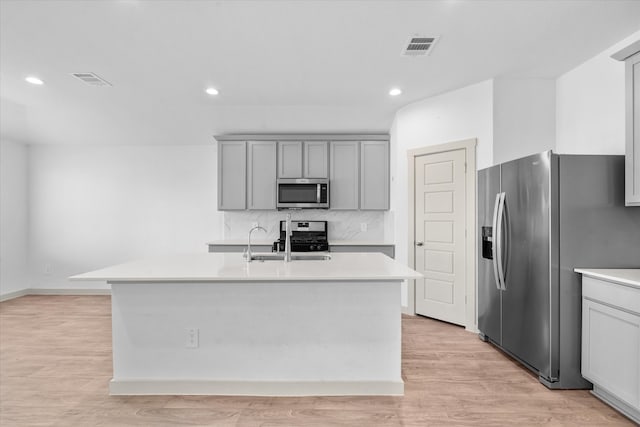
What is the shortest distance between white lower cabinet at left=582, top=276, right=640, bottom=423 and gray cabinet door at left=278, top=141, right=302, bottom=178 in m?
3.65

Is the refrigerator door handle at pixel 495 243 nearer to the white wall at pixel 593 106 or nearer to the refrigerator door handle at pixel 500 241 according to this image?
the refrigerator door handle at pixel 500 241

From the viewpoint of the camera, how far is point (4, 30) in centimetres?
267

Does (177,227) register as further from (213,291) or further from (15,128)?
(213,291)

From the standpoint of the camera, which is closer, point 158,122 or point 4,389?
point 4,389

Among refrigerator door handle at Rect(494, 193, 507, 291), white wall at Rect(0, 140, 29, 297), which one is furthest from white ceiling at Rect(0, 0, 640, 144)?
refrigerator door handle at Rect(494, 193, 507, 291)

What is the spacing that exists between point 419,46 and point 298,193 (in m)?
2.65

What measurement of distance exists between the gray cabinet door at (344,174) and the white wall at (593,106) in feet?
8.14

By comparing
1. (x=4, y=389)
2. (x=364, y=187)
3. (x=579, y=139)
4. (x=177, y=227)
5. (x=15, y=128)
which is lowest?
(x=4, y=389)

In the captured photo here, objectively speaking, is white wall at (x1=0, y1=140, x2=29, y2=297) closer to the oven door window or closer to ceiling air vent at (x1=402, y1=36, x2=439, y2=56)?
the oven door window

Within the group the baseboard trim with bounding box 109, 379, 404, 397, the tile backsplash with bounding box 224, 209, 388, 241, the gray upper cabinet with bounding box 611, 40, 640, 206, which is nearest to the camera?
the gray upper cabinet with bounding box 611, 40, 640, 206

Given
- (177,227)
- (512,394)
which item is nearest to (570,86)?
(512,394)

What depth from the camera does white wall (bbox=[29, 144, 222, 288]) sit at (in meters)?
5.70

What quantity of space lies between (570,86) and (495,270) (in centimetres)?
209

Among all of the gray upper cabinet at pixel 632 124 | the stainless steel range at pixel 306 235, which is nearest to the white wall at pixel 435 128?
the stainless steel range at pixel 306 235
